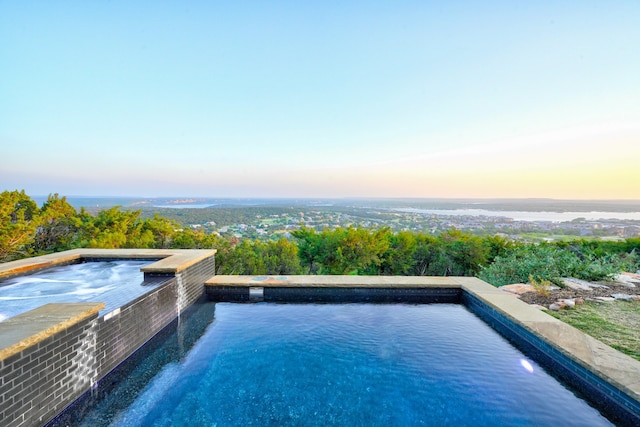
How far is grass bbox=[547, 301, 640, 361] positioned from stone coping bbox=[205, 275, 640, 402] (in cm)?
30

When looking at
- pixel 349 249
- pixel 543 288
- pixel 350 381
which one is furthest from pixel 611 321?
pixel 349 249

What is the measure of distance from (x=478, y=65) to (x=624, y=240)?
21.2 feet

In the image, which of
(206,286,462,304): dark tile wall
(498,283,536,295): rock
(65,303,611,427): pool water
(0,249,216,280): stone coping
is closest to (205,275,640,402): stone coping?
(206,286,462,304): dark tile wall

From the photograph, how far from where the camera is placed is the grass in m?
3.34

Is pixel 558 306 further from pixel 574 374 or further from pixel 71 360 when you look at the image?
pixel 71 360

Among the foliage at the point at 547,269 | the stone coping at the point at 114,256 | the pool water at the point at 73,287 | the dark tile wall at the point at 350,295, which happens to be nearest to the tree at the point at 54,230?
the stone coping at the point at 114,256

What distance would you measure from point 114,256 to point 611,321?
8.97m

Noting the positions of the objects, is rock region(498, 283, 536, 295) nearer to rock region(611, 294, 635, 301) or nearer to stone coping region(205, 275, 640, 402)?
stone coping region(205, 275, 640, 402)

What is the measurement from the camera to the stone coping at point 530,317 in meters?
2.67

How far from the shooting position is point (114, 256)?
647 cm

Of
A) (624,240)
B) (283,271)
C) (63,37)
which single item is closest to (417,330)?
(283,271)

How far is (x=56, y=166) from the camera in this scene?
1549cm

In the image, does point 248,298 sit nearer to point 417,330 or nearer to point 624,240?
point 417,330

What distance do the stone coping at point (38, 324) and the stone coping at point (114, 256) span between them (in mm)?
1918
